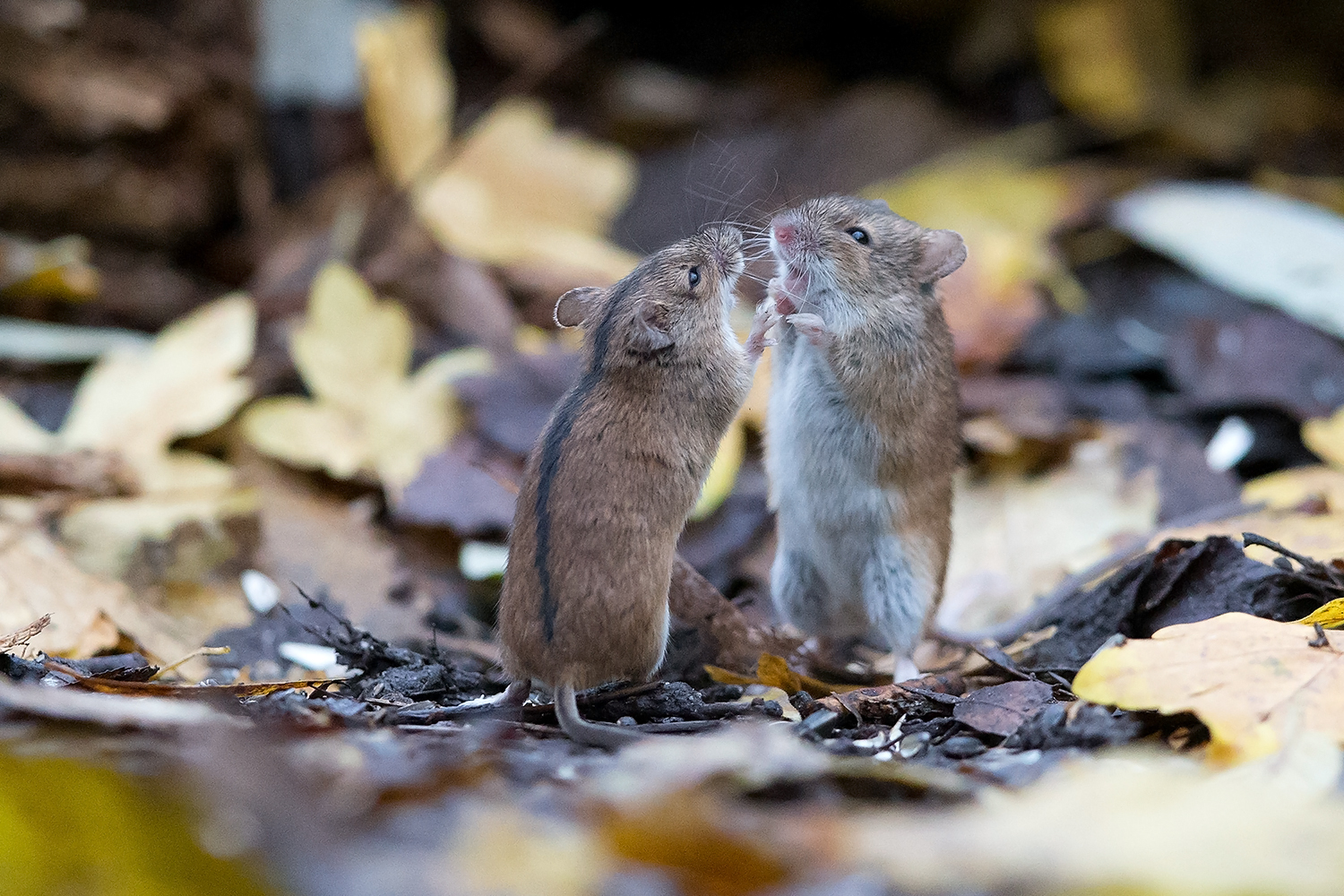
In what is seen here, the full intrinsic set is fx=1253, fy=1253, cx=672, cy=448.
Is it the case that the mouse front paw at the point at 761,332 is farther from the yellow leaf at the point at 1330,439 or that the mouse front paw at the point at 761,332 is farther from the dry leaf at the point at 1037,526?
the yellow leaf at the point at 1330,439

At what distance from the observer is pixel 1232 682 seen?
2.87m

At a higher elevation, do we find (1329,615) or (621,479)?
(621,479)

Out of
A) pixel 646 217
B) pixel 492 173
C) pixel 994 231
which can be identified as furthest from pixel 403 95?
pixel 994 231

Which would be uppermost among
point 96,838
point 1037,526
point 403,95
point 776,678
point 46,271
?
point 403,95

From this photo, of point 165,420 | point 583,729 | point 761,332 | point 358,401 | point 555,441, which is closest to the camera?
point 583,729

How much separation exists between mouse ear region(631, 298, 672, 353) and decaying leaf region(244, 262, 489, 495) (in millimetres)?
1816

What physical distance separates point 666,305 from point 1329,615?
2.10 m

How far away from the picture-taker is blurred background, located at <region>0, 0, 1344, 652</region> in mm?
Result: 5402

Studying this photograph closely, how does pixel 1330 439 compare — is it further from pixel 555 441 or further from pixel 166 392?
pixel 166 392

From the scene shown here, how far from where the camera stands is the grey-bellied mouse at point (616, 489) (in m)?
3.31

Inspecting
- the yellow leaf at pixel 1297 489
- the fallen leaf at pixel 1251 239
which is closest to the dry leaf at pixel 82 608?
the yellow leaf at pixel 1297 489

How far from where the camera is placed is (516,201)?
7.46 m

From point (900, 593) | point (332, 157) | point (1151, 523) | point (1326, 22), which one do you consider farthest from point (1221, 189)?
point (332, 157)

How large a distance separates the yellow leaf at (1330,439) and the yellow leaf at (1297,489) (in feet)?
0.26
